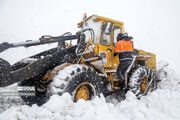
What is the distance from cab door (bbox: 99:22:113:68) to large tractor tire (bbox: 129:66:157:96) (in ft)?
2.69

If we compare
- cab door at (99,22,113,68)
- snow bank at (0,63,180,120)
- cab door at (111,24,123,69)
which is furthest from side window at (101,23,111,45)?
snow bank at (0,63,180,120)

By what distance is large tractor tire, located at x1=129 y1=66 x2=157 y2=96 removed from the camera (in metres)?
4.41

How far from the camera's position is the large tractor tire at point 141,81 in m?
4.41

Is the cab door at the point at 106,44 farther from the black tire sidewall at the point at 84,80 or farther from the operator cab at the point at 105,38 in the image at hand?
the black tire sidewall at the point at 84,80

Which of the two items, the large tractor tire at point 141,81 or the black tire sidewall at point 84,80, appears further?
the large tractor tire at point 141,81

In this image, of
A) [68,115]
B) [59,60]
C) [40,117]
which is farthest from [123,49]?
[40,117]

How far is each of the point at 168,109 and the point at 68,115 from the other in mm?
1738

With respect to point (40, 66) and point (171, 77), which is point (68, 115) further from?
point (171, 77)

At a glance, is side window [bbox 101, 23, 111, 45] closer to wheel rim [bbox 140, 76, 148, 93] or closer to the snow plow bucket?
the snow plow bucket

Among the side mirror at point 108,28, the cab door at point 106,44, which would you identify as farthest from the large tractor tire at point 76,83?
the side mirror at point 108,28

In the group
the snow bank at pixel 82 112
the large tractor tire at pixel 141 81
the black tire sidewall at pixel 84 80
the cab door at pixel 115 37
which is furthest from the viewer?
the cab door at pixel 115 37

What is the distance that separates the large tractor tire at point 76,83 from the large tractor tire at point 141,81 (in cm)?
135

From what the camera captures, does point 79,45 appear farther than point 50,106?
Yes

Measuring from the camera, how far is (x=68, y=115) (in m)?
2.18
